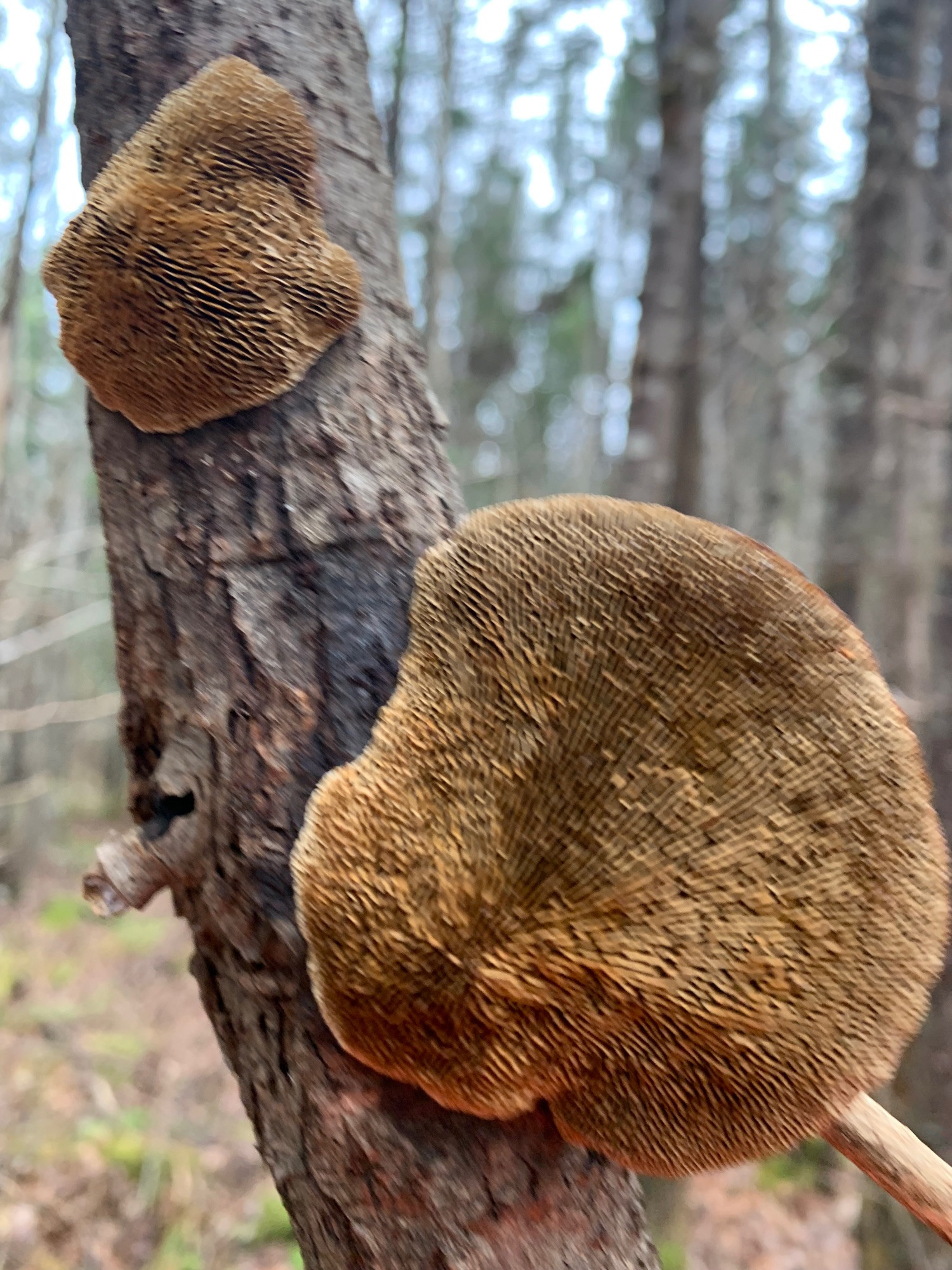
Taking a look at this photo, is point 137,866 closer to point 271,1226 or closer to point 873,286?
point 271,1226

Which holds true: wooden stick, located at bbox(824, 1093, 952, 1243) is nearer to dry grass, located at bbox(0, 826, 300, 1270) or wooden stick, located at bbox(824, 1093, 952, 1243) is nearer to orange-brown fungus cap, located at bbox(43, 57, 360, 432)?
orange-brown fungus cap, located at bbox(43, 57, 360, 432)

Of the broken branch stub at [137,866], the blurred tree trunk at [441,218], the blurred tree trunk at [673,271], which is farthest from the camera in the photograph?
the blurred tree trunk at [441,218]

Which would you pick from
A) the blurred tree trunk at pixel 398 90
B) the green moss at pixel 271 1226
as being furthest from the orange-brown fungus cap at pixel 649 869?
the green moss at pixel 271 1226

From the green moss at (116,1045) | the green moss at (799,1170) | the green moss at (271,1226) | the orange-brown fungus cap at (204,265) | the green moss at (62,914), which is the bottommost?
the green moss at (62,914)

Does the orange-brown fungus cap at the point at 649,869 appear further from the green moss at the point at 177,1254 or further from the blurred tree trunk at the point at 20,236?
the blurred tree trunk at the point at 20,236

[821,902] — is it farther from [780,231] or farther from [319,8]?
[780,231]

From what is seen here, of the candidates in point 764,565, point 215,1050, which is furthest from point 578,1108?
point 215,1050

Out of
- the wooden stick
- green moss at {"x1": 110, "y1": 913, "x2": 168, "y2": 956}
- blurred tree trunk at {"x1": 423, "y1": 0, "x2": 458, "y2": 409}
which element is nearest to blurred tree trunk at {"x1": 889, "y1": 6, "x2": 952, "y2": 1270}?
the wooden stick
